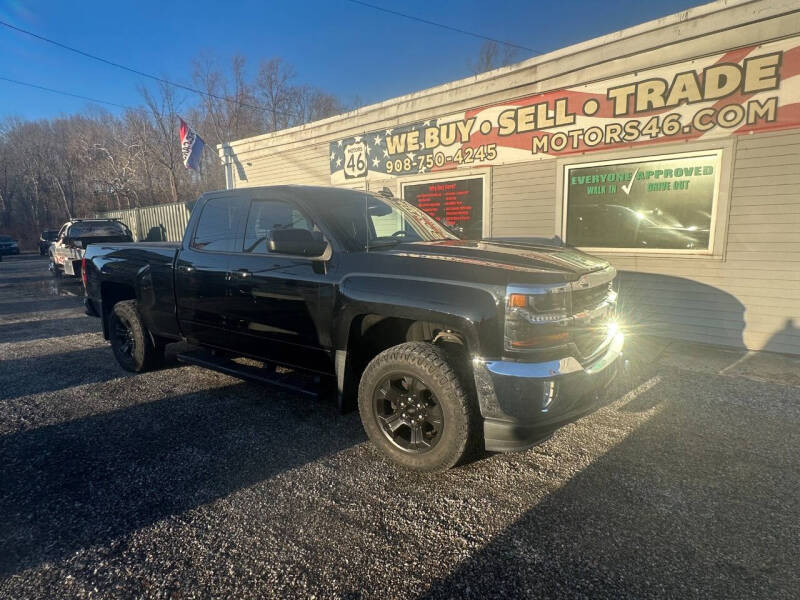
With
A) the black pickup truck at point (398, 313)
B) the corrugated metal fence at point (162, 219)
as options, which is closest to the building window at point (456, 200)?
the black pickup truck at point (398, 313)

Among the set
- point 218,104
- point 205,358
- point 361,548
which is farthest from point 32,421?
point 218,104

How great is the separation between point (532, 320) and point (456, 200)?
6.05 meters

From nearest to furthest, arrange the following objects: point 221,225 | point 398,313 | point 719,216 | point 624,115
Result: 1. point 398,313
2. point 221,225
3. point 719,216
4. point 624,115

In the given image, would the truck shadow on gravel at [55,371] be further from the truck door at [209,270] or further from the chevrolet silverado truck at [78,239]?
the chevrolet silverado truck at [78,239]

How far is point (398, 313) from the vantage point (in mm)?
2834

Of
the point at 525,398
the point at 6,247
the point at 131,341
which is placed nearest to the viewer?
the point at 525,398

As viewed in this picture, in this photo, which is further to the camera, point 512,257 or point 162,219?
point 162,219

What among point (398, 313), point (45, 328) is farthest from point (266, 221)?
point (45, 328)

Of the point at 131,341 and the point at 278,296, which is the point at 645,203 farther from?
the point at 131,341

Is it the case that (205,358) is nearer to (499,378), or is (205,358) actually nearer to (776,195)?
(499,378)

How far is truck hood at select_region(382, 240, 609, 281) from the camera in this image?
2.66 meters

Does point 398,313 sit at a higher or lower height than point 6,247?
higher

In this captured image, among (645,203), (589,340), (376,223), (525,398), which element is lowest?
(525,398)

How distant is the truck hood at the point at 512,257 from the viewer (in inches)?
105
